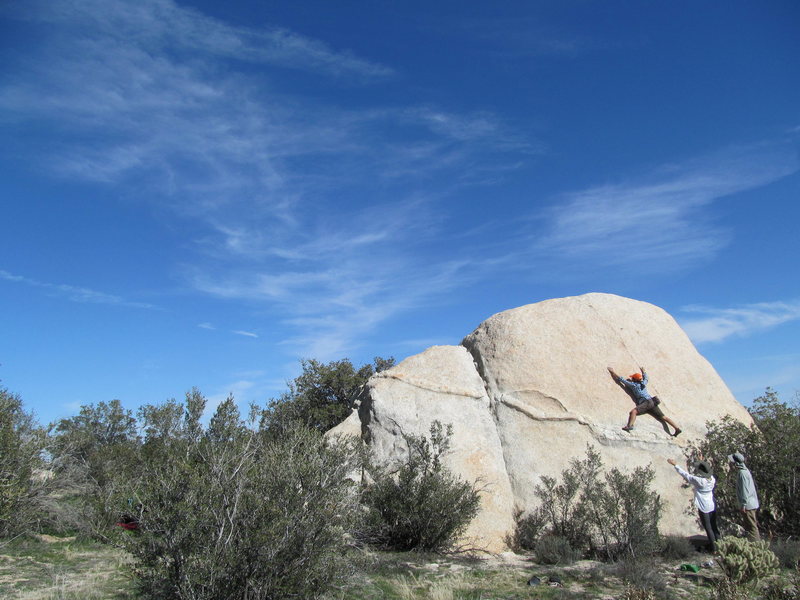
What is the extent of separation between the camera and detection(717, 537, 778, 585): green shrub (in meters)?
8.47

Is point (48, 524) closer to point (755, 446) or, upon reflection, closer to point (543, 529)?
point (543, 529)

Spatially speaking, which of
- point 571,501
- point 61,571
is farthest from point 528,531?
point 61,571

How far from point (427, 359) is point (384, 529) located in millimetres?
5549

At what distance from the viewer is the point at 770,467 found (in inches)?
513

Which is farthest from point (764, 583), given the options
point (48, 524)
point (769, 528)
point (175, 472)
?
point (48, 524)

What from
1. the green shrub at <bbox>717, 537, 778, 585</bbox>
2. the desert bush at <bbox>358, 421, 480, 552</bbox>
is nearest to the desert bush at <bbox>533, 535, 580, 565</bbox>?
the desert bush at <bbox>358, 421, 480, 552</bbox>

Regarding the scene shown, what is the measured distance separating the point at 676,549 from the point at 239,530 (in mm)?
9802

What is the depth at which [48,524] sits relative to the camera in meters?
17.3

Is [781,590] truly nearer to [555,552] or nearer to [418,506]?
[555,552]

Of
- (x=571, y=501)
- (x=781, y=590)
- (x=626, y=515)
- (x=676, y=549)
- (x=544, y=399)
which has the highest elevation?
(x=544, y=399)

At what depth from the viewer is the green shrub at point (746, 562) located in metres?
8.47

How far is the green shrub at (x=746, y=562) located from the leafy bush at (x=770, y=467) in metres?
4.73

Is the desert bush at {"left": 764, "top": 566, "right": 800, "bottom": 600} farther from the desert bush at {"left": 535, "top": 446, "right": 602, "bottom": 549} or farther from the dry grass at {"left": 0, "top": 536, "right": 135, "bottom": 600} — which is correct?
the dry grass at {"left": 0, "top": 536, "right": 135, "bottom": 600}

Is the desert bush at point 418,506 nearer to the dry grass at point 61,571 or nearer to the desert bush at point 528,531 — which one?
the desert bush at point 528,531
